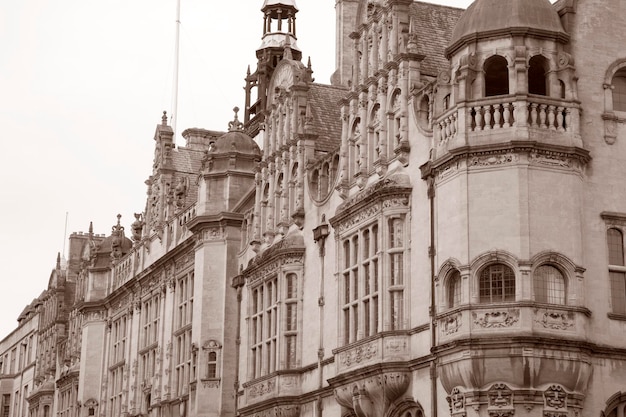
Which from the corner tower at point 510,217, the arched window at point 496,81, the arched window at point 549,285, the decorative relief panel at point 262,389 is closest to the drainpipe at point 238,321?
the decorative relief panel at point 262,389

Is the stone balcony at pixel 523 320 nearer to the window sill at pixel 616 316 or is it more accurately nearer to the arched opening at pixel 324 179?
the window sill at pixel 616 316

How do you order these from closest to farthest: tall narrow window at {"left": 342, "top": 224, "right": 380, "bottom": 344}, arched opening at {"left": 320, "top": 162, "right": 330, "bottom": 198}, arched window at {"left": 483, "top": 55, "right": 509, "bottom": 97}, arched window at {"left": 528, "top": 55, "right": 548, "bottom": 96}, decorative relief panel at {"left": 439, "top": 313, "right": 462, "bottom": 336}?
decorative relief panel at {"left": 439, "top": 313, "right": 462, "bottom": 336}
arched window at {"left": 528, "top": 55, "right": 548, "bottom": 96}
arched window at {"left": 483, "top": 55, "right": 509, "bottom": 97}
tall narrow window at {"left": 342, "top": 224, "right": 380, "bottom": 344}
arched opening at {"left": 320, "top": 162, "right": 330, "bottom": 198}

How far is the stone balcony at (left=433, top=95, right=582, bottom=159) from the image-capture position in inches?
1642

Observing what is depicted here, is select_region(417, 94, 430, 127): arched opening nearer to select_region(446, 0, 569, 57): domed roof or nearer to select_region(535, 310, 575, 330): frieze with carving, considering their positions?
select_region(446, 0, 569, 57): domed roof

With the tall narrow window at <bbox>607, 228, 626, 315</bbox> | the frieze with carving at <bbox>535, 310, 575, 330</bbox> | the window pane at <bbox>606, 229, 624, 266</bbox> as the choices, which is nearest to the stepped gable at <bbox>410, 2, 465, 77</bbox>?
the window pane at <bbox>606, 229, 624, 266</bbox>

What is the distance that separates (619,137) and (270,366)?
20.0 m

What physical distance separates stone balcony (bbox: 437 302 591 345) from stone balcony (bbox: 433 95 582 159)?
542 cm

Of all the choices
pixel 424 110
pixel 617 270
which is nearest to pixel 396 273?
pixel 424 110

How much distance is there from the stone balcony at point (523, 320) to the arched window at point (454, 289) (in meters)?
1.06

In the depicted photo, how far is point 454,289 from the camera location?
42.2m

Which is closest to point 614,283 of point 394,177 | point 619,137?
point 619,137

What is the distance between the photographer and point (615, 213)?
42.5m

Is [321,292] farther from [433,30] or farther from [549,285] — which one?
[549,285]

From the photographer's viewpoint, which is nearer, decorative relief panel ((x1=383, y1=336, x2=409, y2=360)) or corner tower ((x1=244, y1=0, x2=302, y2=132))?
decorative relief panel ((x1=383, y1=336, x2=409, y2=360))
